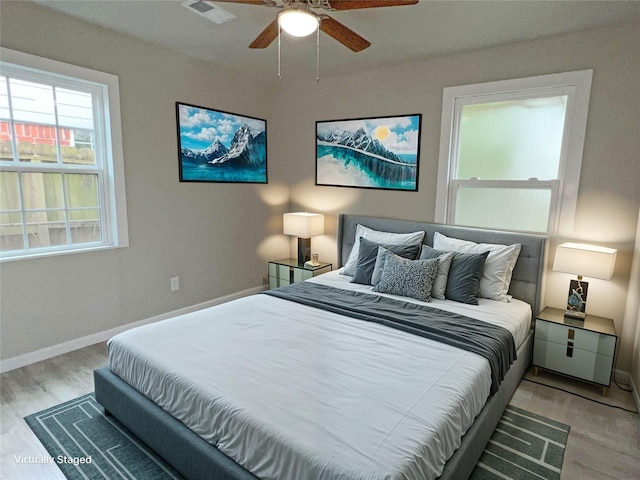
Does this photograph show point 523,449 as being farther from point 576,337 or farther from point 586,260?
point 586,260

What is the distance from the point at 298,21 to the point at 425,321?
1855 mm

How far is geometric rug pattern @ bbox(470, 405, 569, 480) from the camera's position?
1.89 metres

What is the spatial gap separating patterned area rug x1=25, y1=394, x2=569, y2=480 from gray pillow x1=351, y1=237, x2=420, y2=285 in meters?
1.38

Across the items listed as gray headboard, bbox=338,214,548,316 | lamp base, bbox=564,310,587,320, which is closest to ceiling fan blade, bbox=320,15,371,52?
gray headboard, bbox=338,214,548,316

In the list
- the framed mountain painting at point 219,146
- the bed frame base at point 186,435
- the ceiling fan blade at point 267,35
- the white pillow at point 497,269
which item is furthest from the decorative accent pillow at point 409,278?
the framed mountain painting at point 219,146

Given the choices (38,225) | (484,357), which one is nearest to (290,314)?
(484,357)

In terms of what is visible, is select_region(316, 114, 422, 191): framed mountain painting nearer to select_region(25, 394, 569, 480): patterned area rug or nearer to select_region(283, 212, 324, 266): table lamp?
select_region(283, 212, 324, 266): table lamp

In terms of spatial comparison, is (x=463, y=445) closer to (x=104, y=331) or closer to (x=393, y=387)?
(x=393, y=387)

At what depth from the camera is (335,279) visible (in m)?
3.43

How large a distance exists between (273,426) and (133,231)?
2.59 m

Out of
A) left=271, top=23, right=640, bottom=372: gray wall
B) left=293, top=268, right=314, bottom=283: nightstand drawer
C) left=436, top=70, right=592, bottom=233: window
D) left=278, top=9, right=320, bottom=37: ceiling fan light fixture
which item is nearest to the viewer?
left=278, top=9, right=320, bottom=37: ceiling fan light fixture

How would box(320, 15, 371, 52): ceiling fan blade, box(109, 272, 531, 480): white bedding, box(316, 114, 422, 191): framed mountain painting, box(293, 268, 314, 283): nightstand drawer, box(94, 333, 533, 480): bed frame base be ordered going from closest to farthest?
box(109, 272, 531, 480): white bedding → box(94, 333, 533, 480): bed frame base → box(320, 15, 371, 52): ceiling fan blade → box(316, 114, 422, 191): framed mountain painting → box(293, 268, 314, 283): nightstand drawer

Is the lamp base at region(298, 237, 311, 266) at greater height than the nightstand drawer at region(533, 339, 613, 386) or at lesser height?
greater

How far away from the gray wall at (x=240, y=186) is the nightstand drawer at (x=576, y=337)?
31cm
